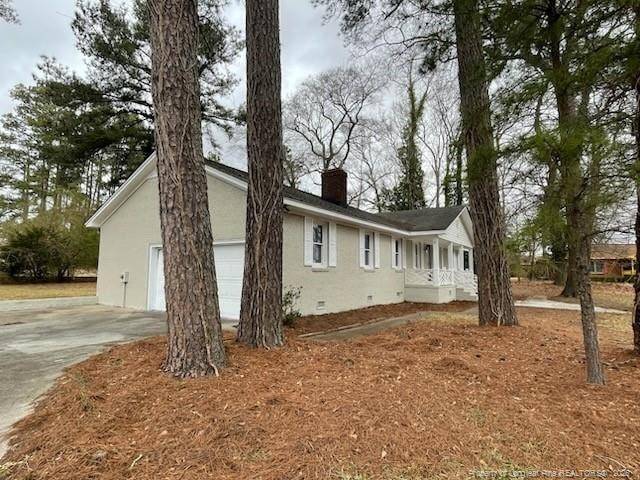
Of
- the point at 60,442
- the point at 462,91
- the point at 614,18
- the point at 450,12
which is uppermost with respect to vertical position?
the point at 450,12

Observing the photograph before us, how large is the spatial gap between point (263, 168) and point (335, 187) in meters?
9.38

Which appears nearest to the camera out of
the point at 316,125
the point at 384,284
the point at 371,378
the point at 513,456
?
the point at 513,456

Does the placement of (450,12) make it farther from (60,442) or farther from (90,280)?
(90,280)

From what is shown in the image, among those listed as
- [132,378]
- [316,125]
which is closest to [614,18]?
[132,378]

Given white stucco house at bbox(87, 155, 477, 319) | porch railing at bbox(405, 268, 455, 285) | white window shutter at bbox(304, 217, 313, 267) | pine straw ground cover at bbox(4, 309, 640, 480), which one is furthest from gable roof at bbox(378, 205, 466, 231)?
pine straw ground cover at bbox(4, 309, 640, 480)

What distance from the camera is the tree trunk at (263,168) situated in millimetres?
4914

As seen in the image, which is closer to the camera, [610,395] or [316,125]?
[610,395]

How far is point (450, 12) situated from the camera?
628 centimetres

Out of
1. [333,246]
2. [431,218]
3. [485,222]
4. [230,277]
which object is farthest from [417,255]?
[485,222]

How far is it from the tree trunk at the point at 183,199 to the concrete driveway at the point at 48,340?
158cm

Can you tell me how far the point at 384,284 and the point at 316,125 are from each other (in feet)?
55.8

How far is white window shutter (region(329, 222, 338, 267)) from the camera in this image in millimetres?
11121

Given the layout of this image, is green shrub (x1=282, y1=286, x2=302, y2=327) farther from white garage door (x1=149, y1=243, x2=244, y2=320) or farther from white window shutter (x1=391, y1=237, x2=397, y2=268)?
white window shutter (x1=391, y1=237, x2=397, y2=268)

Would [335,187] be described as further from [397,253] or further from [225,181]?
[225,181]
